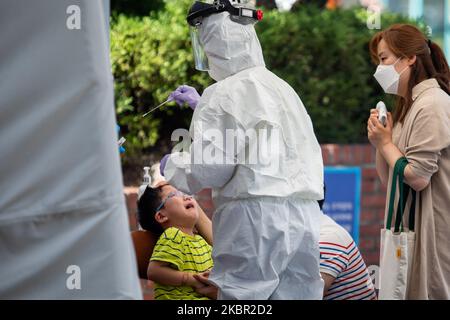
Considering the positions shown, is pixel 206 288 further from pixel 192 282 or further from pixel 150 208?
pixel 150 208

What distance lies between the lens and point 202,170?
3729 millimetres

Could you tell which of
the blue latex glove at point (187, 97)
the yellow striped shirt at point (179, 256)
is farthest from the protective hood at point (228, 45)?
the yellow striped shirt at point (179, 256)

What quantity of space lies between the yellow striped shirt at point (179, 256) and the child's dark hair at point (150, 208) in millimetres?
203

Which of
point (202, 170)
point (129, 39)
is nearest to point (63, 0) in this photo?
point (202, 170)

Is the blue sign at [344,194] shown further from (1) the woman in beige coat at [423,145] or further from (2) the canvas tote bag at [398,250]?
(2) the canvas tote bag at [398,250]

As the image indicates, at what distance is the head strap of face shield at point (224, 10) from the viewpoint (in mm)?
4055

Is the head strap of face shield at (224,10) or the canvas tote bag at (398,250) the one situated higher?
the head strap of face shield at (224,10)

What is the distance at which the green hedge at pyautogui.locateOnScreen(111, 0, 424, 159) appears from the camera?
7293mm

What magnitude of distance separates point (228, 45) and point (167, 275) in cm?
109

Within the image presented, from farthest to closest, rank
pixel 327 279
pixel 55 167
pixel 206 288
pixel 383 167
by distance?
pixel 383 167 < pixel 327 279 < pixel 206 288 < pixel 55 167

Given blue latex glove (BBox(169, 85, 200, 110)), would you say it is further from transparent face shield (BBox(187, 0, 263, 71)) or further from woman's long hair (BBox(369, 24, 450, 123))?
woman's long hair (BBox(369, 24, 450, 123))

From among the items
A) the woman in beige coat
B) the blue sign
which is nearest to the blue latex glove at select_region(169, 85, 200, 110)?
the woman in beige coat

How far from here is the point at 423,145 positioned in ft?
14.5

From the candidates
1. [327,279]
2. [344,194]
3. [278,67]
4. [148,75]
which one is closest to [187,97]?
[327,279]
